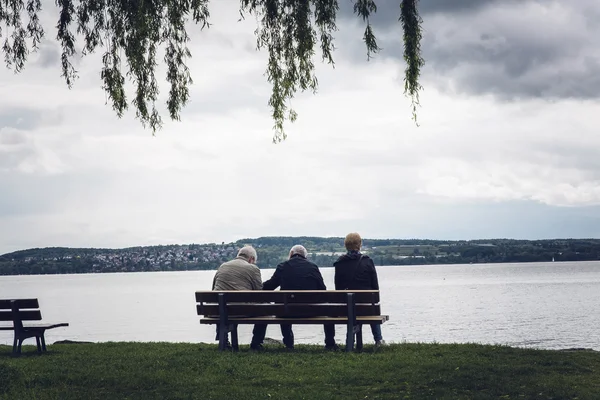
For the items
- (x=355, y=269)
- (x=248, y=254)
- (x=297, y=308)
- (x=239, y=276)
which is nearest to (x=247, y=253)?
(x=248, y=254)

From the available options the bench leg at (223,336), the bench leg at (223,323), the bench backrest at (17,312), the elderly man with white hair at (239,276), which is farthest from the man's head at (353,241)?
the bench backrest at (17,312)

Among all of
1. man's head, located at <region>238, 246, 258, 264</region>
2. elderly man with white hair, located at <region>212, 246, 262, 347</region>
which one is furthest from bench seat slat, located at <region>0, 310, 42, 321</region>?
man's head, located at <region>238, 246, 258, 264</region>

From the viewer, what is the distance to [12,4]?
11.5 meters

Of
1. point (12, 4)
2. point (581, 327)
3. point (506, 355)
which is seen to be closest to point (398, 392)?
point (506, 355)

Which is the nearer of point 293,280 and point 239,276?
point 293,280

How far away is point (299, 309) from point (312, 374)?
2130 millimetres

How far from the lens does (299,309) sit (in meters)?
12.2

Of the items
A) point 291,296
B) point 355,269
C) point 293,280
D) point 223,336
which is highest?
point 355,269

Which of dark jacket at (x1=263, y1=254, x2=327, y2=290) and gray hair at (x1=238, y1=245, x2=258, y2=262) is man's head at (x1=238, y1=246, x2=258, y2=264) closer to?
gray hair at (x1=238, y1=245, x2=258, y2=262)

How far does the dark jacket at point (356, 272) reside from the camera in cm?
1292

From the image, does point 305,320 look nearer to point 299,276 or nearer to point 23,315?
point 299,276

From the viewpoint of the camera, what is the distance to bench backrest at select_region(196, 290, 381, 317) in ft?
39.4

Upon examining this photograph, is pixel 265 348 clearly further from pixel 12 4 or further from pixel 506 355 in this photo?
pixel 12 4

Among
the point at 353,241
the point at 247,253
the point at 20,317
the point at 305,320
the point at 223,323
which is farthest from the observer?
the point at 20,317
